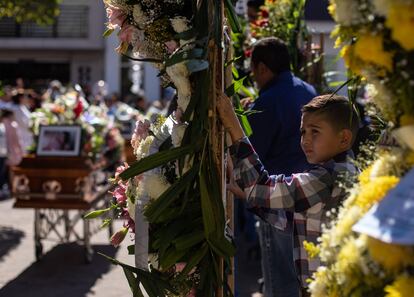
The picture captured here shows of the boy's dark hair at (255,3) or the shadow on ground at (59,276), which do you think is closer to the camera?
the shadow on ground at (59,276)

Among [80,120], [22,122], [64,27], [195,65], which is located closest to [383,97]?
[195,65]

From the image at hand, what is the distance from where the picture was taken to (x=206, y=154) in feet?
9.64

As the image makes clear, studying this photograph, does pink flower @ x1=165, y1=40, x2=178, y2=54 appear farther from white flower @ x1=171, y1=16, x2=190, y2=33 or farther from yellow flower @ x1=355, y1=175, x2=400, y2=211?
yellow flower @ x1=355, y1=175, x2=400, y2=211

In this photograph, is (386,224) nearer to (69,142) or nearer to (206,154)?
(206,154)

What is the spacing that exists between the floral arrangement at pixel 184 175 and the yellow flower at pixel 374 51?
2.92 ft

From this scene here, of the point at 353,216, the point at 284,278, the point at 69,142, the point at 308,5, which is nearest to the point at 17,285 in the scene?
the point at 69,142

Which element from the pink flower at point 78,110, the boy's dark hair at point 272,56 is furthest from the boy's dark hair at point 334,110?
the pink flower at point 78,110

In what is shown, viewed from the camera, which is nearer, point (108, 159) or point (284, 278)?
point (284, 278)

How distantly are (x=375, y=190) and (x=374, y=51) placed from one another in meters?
0.39

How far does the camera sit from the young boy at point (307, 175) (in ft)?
10.2

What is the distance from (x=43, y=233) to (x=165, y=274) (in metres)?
4.98

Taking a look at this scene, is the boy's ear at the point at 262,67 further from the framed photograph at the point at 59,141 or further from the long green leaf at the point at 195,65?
the framed photograph at the point at 59,141

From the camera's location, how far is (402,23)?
6.26 ft

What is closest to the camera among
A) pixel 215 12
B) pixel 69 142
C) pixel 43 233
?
pixel 215 12
